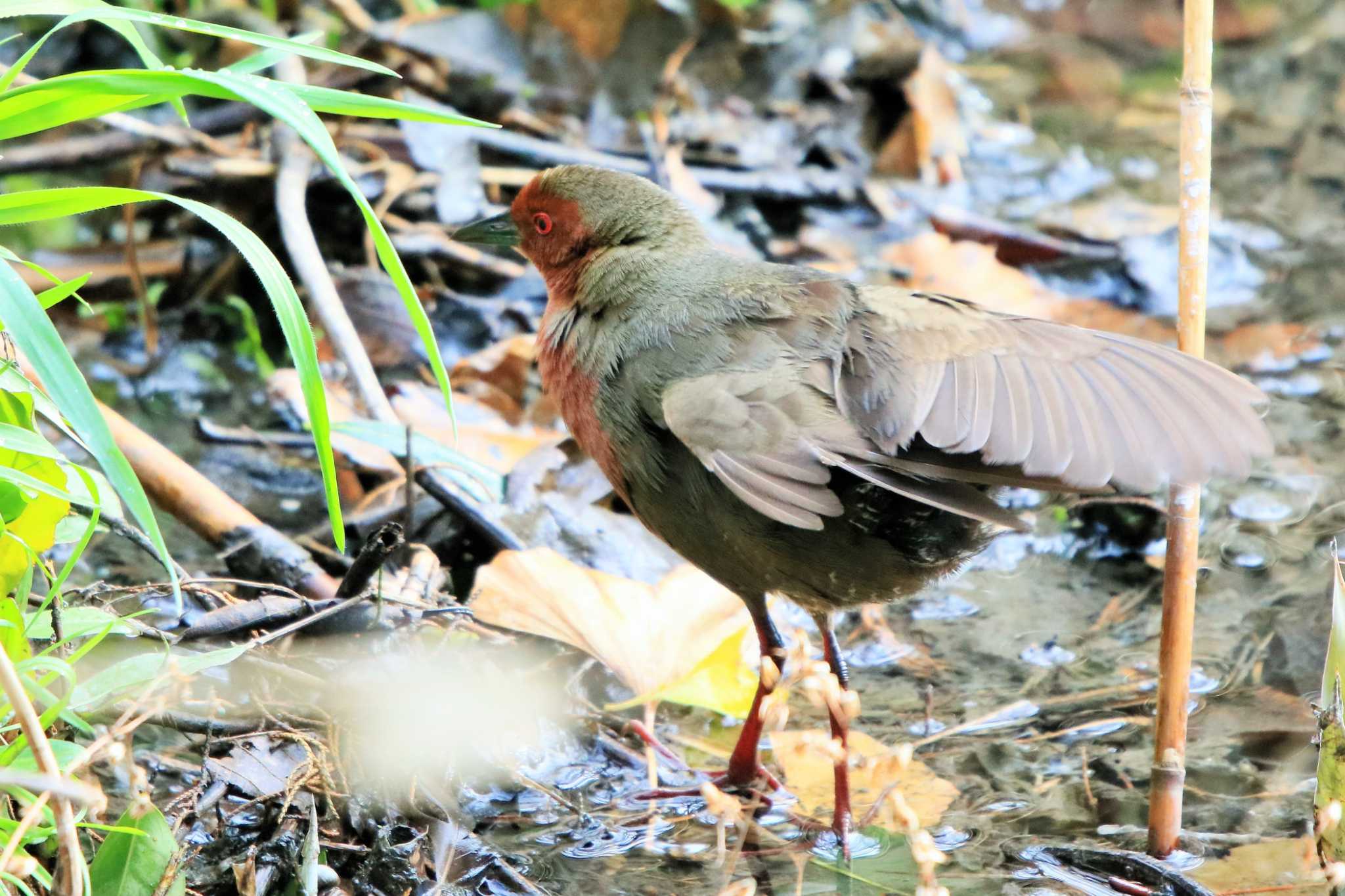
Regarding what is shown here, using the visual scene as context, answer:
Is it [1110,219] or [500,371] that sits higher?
[1110,219]

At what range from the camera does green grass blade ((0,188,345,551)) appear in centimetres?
191

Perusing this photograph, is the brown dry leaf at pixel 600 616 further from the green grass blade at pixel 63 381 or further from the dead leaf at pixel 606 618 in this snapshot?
the green grass blade at pixel 63 381

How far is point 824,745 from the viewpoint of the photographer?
2.05 m

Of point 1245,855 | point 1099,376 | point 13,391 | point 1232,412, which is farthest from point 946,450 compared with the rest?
point 13,391

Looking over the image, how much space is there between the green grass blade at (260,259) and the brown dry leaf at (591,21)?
3.69 m

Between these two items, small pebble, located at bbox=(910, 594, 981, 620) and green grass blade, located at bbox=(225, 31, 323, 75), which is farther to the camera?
small pebble, located at bbox=(910, 594, 981, 620)

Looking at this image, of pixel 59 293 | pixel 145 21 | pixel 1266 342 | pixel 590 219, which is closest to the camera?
pixel 145 21

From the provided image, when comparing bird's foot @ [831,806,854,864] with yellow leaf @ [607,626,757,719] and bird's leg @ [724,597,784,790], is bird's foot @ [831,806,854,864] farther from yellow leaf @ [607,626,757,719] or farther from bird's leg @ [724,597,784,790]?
yellow leaf @ [607,626,757,719]

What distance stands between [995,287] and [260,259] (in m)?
3.12

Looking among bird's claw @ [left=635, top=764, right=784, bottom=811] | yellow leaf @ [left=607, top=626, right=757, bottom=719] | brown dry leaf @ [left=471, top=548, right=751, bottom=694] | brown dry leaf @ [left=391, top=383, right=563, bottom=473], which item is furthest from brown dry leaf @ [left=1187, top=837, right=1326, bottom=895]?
brown dry leaf @ [left=391, top=383, right=563, bottom=473]

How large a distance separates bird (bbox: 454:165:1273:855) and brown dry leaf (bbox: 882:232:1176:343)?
185 cm

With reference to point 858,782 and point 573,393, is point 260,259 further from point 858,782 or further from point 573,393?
point 858,782

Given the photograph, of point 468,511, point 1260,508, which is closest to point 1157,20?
point 1260,508

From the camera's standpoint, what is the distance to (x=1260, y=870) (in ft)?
7.86
